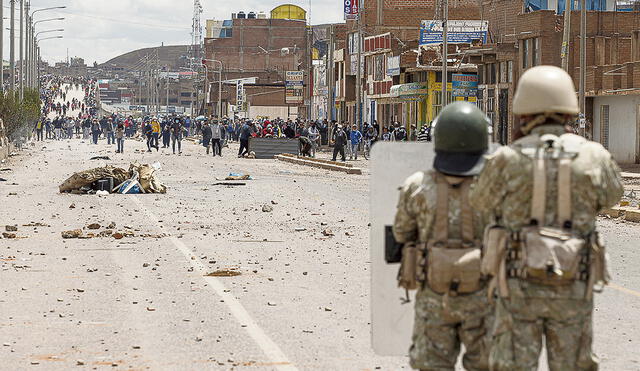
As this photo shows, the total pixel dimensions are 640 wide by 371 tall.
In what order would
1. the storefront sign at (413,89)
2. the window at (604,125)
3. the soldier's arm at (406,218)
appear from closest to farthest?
the soldier's arm at (406,218)
the window at (604,125)
the storefront sign at (413,89)

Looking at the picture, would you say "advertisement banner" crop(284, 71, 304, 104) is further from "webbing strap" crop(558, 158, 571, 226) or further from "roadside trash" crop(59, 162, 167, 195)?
"webbing strap" crop(558, 158, 571, 226)

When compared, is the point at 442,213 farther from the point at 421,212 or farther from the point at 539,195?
the point at 539,195

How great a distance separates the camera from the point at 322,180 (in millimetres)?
34125

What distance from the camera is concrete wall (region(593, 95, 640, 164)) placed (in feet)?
157

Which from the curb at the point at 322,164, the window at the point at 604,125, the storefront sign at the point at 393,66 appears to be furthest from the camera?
the storefront sign at the point at 393,66

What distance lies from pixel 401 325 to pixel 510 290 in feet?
3.11

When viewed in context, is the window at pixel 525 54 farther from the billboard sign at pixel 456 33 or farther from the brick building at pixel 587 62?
the billboard sign at pixel 456 33

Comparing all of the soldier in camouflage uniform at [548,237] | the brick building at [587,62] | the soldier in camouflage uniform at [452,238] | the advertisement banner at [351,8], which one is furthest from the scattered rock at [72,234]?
the advertisement banner at [351,8]

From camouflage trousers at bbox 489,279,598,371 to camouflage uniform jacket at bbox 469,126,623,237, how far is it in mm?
267

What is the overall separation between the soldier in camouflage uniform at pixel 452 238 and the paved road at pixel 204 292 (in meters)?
2.52

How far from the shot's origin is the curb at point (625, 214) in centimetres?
2108

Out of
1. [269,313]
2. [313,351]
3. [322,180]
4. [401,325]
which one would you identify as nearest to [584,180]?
[401,325]

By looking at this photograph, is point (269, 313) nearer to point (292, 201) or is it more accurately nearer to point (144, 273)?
point (144, 273)

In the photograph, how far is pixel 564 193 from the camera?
4.94m
